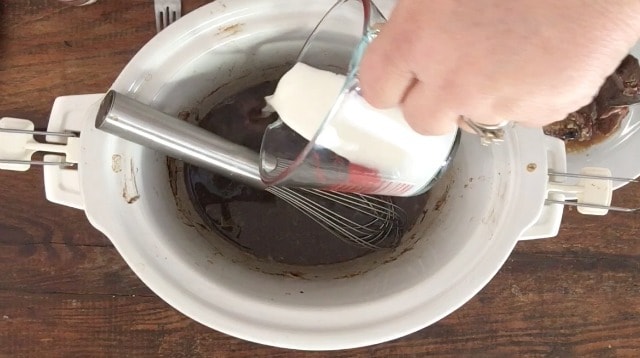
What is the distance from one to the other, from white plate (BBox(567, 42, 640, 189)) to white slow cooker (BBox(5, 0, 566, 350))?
13 centimetres

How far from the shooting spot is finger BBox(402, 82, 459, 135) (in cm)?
33

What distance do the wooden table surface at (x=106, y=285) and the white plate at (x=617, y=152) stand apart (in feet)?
0.17

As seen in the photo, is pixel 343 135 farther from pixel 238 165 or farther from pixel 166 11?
pixel 166 11

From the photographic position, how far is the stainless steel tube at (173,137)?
449mm

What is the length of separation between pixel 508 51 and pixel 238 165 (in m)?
0.27

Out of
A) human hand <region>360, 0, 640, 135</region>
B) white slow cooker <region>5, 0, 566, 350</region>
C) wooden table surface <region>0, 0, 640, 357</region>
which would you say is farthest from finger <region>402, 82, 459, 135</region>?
wooden table surface <region>0, 0, 640, 357</region>

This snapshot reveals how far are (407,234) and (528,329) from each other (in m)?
0.14

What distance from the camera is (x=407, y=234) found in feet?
1.90

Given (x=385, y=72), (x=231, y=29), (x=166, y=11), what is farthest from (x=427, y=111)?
(x=166, y=11)

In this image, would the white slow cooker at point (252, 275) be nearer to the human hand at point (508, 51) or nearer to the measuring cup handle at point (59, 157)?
the measuring cup handle at point (59, 157)

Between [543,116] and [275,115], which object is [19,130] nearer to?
[275,115]

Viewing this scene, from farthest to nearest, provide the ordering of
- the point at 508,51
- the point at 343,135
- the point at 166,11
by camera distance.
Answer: the point at 166,11 < the point at 343,135 < the point at 508,51

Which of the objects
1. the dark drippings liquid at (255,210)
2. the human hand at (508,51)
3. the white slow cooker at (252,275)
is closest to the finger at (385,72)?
the human hand at (508,51)

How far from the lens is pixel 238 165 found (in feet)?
1.69
